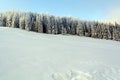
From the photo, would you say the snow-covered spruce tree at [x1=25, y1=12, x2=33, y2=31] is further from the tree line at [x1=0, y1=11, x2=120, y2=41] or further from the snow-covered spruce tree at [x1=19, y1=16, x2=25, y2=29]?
the snow-covered spruce tree at [x1=19, y1=16, x2=25, y2=29]

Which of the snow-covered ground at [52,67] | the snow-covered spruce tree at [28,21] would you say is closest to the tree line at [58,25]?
the snow-covered spruce tree at [28,21]

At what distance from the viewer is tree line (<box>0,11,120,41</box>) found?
99250 millimetres

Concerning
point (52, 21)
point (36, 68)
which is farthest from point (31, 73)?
point (52, 21)

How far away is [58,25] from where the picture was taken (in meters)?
110

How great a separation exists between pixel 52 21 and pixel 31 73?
95451 millimetres

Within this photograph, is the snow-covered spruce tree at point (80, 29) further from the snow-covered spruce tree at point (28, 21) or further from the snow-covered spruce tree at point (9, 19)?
the snow-covered spruce tree at point (9, 19)

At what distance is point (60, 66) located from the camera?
54.3 ft

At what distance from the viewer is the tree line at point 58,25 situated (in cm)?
9925

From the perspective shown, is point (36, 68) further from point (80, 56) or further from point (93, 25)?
point (93, 25)

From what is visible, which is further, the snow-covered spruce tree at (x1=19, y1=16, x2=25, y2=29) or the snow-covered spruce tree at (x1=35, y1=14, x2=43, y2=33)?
the snow-covered spruce tree at (x1=35, y1=14, x2=43, y2=33)

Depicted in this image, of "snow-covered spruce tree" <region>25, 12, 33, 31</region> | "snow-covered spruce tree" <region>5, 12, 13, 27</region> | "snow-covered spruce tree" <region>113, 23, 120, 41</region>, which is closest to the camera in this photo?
"snow-covered spruce tree" <region>25, 12, 33, 31</region>

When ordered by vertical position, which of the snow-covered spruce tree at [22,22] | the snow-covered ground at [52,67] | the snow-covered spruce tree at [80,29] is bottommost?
the snow-covered ground at [52,67]

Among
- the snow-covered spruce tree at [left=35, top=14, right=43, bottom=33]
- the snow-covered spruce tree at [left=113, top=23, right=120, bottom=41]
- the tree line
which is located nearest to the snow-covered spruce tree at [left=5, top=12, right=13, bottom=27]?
the tree line

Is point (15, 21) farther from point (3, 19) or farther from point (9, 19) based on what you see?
point (3, 19)
